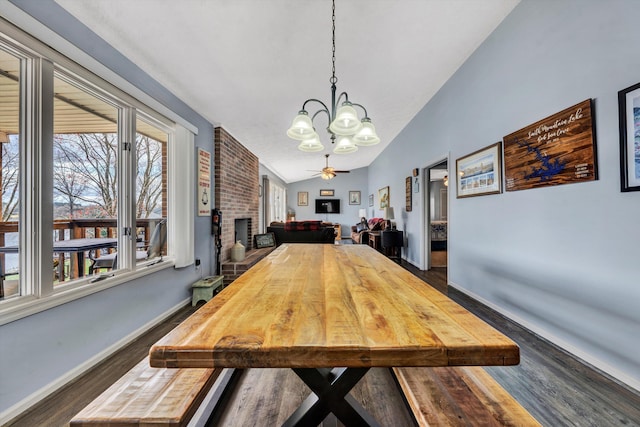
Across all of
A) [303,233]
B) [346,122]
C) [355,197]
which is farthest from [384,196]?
[346,122]

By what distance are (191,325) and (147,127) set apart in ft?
7.95

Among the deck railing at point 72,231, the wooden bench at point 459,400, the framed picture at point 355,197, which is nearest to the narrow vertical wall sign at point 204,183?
the deck railing at point 72,231

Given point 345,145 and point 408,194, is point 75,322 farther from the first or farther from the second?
point 408,194

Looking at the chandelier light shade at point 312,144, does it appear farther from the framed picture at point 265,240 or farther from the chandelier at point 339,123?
the framed picture at point 265,240

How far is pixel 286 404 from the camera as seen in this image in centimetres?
136

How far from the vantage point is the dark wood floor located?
49.0 inches

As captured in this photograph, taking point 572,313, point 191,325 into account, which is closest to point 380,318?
point 191,325

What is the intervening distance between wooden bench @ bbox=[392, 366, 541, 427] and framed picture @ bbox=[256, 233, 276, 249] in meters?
3.92

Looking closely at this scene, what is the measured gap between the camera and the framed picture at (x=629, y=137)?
1373 mm

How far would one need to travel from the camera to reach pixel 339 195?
31.1 ft

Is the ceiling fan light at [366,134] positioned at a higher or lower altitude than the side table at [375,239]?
higher

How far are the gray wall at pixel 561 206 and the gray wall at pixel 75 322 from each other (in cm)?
334

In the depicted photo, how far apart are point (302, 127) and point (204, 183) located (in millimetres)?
1833

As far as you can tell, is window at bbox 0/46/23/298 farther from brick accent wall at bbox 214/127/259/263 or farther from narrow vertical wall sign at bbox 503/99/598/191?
narrow vertical wall sign at bbox 503/99/598/191
